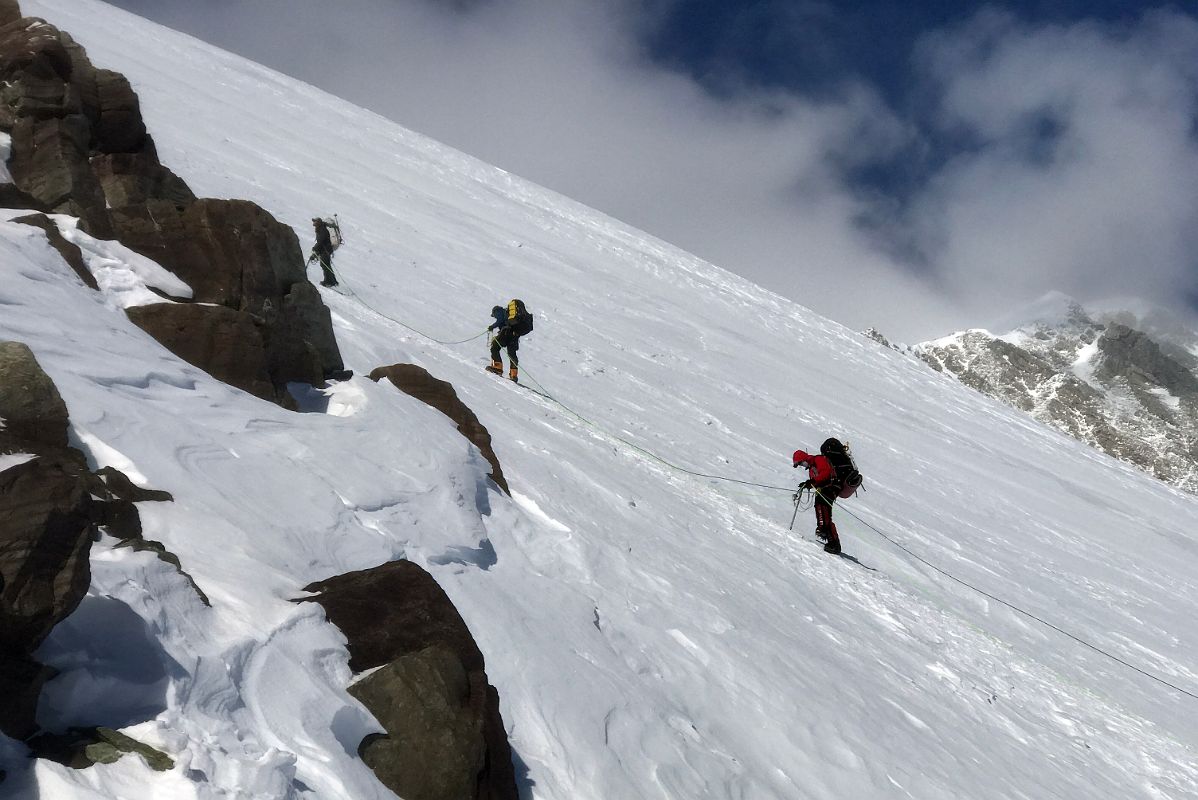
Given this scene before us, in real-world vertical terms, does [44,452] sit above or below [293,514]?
above

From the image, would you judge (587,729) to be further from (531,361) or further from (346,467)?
(531,361)

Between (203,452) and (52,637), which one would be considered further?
(203,452)

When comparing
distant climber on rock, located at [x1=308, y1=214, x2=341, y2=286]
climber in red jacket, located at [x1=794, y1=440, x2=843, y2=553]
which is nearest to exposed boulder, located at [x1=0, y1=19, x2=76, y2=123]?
distant climber on rock, located at [x1=308, y1=214, x2=341, y2=286]

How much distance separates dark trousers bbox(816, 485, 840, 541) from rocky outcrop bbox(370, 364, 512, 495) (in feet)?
18.8

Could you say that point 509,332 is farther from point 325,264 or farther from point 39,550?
point 39,550

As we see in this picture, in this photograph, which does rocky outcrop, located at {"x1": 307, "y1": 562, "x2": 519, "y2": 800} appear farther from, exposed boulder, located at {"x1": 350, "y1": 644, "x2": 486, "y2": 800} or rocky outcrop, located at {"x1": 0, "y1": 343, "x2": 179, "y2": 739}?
rocky outcrop, located at {"x1": 0, "y1": 343, "x2": 179, "y2": 739}

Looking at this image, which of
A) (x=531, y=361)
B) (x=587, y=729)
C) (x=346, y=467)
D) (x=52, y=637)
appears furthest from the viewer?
(x=531, y=361)

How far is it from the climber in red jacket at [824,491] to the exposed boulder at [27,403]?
10.2 meters

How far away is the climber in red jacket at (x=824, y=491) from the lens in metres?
13.0

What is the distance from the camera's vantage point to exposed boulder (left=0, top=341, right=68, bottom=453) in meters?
4.40

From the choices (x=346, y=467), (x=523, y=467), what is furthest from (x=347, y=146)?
(x=346, y=467)

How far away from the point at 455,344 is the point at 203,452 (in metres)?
11.2

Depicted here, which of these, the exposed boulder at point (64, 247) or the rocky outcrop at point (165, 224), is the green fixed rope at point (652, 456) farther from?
the exposed boulder at point (64, 247)

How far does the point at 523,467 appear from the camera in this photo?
9828mm
